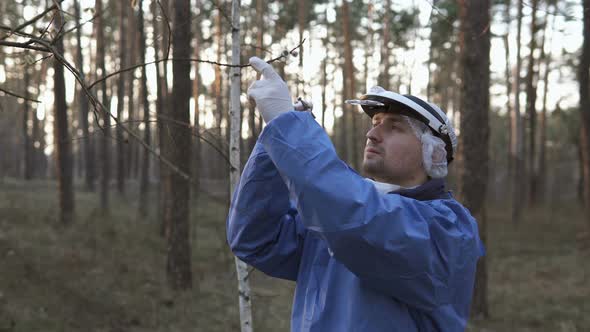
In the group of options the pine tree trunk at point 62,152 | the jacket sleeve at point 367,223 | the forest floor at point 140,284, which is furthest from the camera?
the pine tree trunk at point 62,152

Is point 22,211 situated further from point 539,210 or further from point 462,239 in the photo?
point 539,210

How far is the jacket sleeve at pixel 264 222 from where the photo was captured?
204cm

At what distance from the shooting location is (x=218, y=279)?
10.8 m

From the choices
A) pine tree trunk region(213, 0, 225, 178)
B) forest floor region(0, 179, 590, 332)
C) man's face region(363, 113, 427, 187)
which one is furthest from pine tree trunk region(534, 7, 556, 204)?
man's face region(363, 113, 427, 187)

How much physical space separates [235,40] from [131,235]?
33.8 feet

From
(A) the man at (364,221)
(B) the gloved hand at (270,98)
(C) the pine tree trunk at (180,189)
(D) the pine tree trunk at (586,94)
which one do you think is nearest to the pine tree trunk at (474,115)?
(D) the pine tree trunk at (586,94)

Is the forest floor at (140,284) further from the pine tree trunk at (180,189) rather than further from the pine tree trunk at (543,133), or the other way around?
the pine tree trunk at (543,133)

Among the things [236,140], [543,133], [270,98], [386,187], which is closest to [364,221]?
[386,187]

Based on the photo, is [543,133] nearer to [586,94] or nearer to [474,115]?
[586,94]

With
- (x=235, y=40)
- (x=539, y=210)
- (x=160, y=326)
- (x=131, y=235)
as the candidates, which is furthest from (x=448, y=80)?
(x=235, y=40)

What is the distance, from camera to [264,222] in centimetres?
216

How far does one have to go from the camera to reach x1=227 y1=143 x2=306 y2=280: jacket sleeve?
2.04 meters

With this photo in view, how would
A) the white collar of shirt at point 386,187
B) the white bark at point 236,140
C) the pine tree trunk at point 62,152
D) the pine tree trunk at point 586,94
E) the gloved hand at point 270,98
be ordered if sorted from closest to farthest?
the gloved hand at point 270,98 < the white collar of shirt at point 386,187 < the white bark at point 236,140 < the pine tree trunk at point 586,94 < the pine tree trunk at point 62,152

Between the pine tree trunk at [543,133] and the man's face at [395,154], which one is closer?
the man's face at [395,154]
